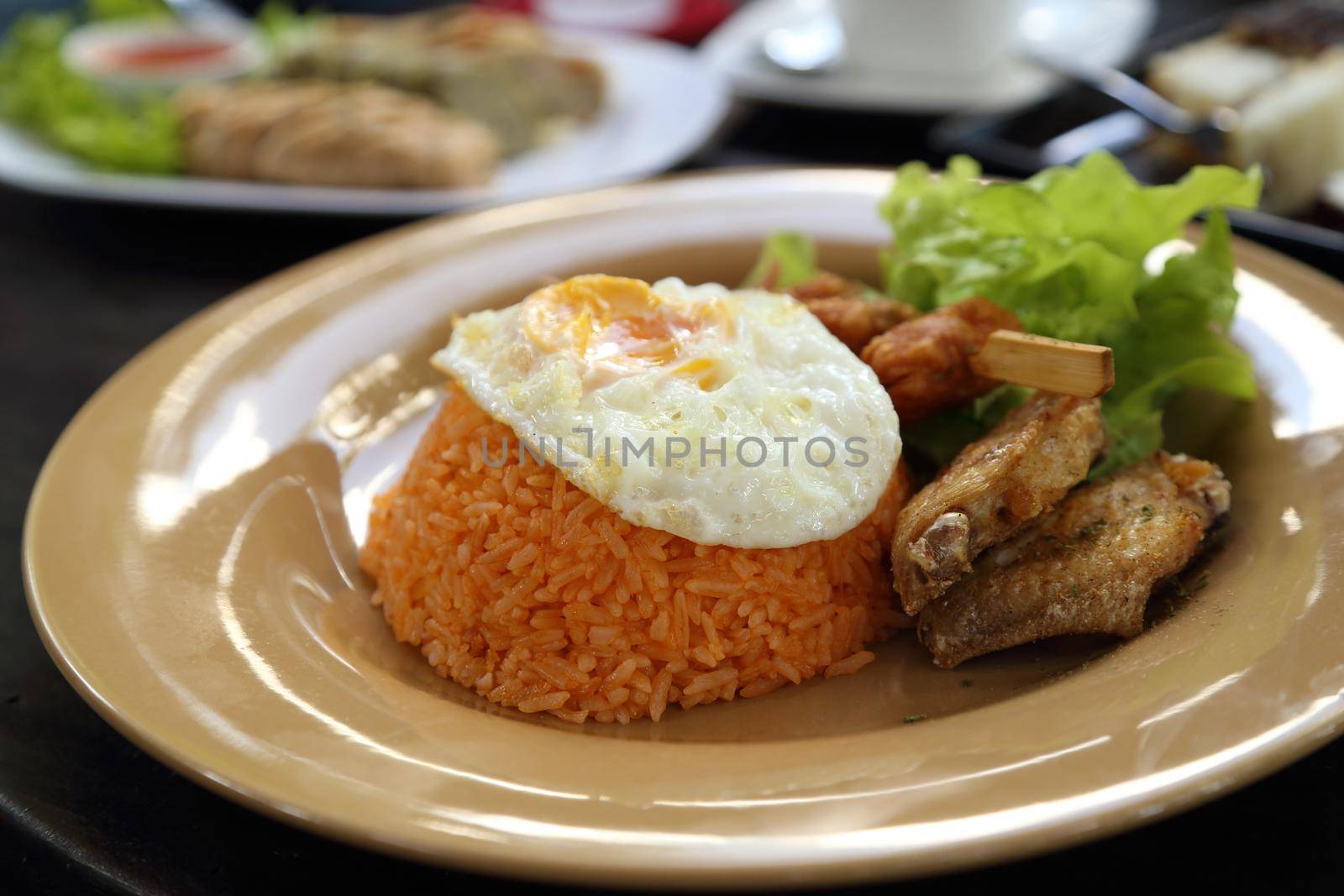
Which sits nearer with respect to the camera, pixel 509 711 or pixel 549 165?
pixel 509 711

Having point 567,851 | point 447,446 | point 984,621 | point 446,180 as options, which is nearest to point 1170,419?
point 984,621

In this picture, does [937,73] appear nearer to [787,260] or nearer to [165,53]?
[787,260]

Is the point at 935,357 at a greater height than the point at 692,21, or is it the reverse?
the point at 935,357

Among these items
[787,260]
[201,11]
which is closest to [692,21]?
[201,11]

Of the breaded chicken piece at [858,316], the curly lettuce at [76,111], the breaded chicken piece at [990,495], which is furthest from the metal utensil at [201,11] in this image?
the breaded chicken piece at [990,495]

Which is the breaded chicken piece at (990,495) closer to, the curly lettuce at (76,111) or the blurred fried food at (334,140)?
the blurred fried food at (334,140)

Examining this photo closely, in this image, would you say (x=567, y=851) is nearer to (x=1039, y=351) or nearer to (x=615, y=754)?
(x=615, y=754)

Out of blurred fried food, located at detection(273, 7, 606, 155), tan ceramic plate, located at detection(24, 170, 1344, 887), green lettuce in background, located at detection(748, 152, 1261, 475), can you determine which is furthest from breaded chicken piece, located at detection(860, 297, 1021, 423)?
blurred fried food, located at detection(273, 7, 606, 155)
